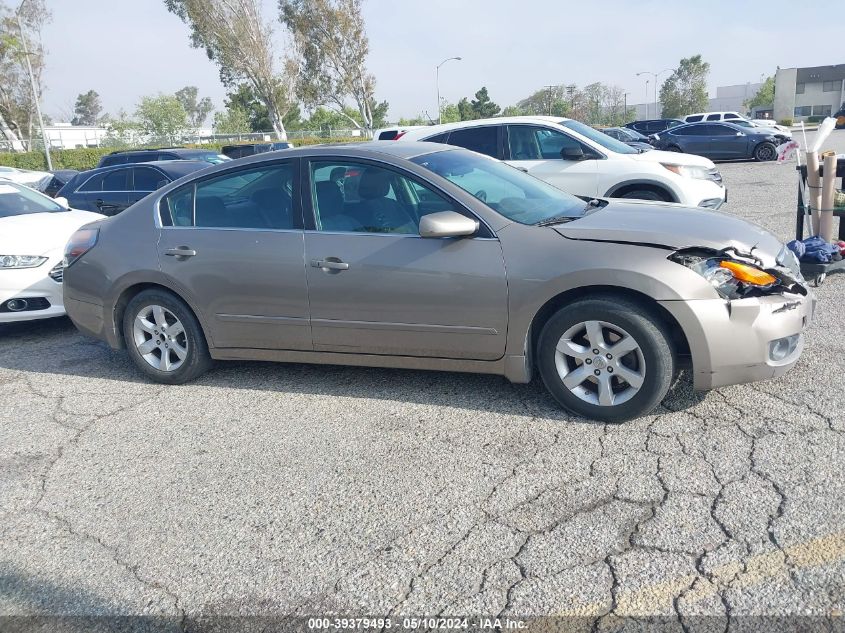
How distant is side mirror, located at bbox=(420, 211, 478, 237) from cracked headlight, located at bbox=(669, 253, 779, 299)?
1.13 m

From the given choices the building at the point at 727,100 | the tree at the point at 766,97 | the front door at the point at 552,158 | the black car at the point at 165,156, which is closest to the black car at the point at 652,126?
the black car at the point at 165,156

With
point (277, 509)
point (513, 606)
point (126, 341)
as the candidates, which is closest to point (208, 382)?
point (126, 341)

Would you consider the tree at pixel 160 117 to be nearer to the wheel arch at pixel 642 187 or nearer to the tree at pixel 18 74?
the tree at pixel 18 74

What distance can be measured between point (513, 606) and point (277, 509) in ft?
4.28

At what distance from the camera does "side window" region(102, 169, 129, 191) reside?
11570 millimetres

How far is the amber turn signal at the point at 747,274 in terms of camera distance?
3785mm

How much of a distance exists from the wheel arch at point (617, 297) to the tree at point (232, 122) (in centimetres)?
6370

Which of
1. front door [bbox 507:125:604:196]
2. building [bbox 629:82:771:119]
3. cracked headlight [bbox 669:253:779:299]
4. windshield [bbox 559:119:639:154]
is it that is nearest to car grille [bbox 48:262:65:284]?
front door [bbox 507:125:604:196]

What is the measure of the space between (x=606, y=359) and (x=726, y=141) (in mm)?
22660

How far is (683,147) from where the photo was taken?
79.9 ft

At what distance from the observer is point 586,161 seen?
29.4 feet

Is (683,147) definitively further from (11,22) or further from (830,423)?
(11,22)

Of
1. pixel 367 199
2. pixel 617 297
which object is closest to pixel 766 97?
pixel 367 199

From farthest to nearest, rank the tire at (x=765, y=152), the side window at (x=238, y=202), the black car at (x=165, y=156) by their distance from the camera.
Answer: the tire at (x=765, y=152)
the black car at (x=165, y=156)
the side window at (x=238, y=202)
